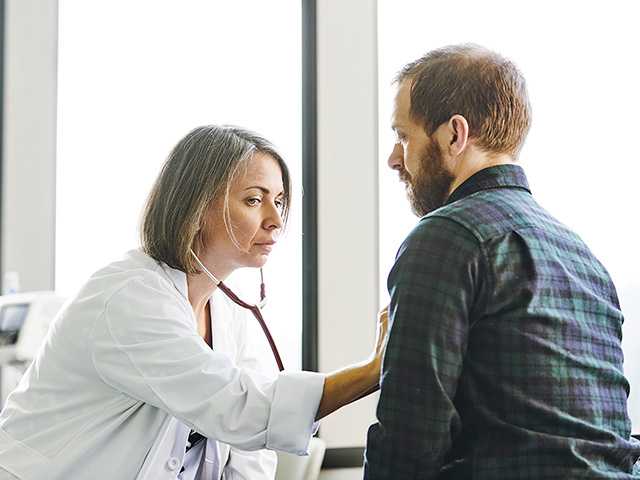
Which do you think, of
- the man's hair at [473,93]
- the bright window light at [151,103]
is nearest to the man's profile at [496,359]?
the man's hair at [473,93]

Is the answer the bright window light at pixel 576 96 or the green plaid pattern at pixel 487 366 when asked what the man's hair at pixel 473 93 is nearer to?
the green plaid pattern at pixel 487 366

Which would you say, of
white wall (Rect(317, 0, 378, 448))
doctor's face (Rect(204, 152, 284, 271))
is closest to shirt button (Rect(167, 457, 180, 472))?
doctor's face (Rect(204, 152, 284, 271))

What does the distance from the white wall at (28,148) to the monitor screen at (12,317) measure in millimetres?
448

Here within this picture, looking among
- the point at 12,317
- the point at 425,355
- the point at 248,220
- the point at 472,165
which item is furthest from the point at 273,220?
the point at 12,317

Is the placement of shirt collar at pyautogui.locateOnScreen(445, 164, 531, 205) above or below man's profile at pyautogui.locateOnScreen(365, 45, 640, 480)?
above

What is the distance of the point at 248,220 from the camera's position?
1.62 metres

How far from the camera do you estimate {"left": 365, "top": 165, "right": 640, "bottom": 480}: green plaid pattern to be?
110cm

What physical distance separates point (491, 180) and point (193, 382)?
0.60 metres

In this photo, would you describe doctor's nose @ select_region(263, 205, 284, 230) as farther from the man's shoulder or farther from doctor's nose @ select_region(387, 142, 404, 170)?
the man's shoulder

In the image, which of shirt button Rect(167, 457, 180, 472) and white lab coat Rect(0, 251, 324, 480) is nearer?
white lab coat Rect(0, 251, 324, 480)

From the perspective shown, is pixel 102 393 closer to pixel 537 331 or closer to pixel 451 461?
pixel 451 461

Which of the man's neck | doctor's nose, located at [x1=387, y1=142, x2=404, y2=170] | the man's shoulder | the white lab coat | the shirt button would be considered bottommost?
the shirt button

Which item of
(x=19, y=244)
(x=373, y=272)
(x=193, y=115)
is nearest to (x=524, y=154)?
(x=373, y=272)

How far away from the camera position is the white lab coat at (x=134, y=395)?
1.39 metres
